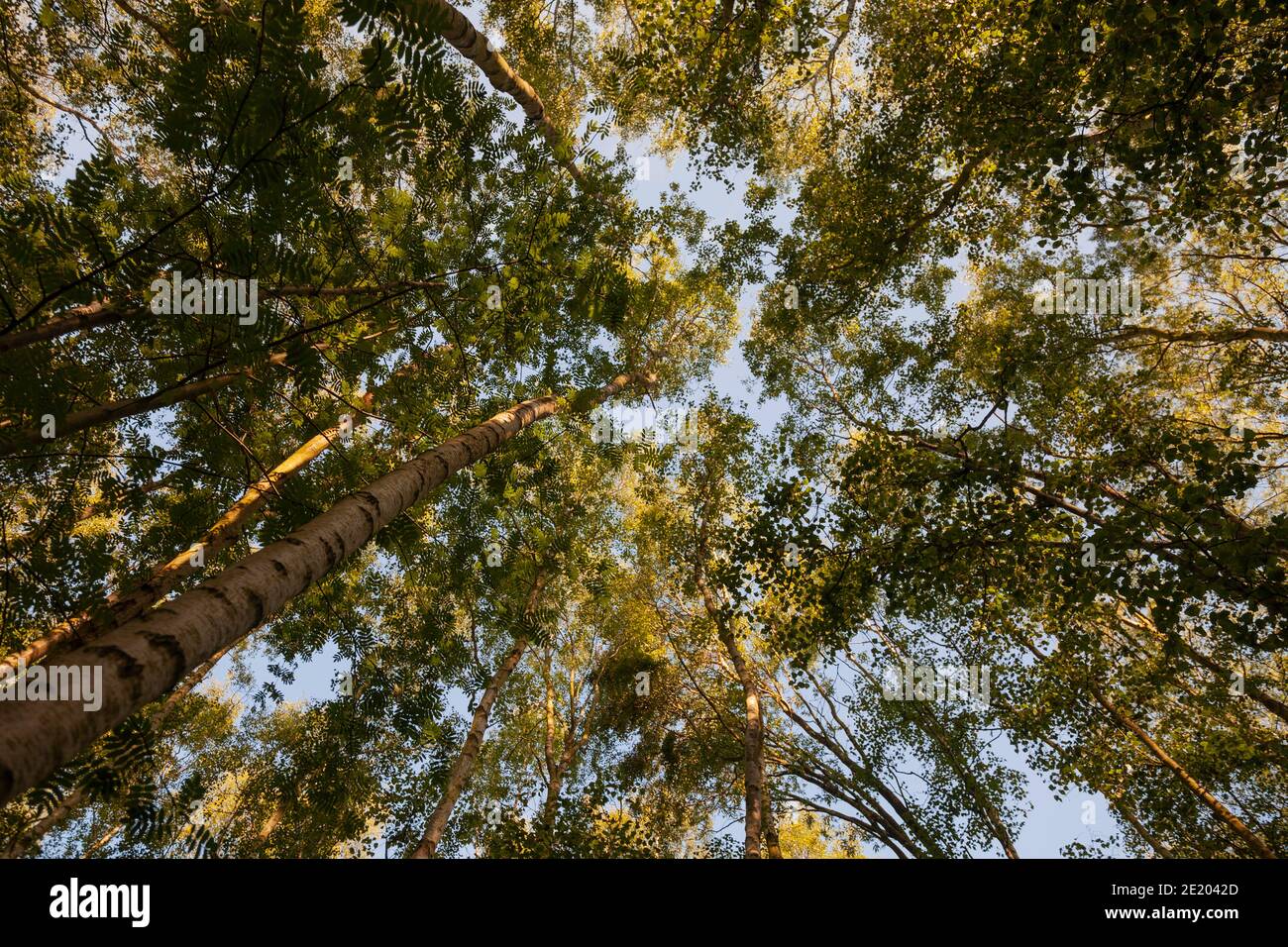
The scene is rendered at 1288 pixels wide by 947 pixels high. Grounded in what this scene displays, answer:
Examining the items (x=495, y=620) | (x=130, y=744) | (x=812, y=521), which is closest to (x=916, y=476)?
(x=812, y=521)

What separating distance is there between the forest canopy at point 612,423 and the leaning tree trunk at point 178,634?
0.06 ft

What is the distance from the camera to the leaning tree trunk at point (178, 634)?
1.45 metres

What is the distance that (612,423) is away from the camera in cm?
1112

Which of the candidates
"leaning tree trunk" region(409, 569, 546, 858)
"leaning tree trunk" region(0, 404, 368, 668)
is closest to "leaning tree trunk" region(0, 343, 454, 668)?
"leaning tree trunk" region(0, 404, 368, 668)

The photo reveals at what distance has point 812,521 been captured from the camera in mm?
6160

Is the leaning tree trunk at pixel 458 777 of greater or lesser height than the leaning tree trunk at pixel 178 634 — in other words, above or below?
below

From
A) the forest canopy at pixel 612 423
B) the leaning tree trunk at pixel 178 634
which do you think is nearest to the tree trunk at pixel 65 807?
the forest canopy at pixel 612 423

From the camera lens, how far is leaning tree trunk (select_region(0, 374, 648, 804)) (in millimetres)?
1446

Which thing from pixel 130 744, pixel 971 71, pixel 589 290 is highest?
pixel 971 71

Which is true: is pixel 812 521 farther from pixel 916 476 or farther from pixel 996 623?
pixel 996 623

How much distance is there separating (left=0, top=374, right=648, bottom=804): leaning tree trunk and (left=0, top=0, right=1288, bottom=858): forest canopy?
0.06 feet

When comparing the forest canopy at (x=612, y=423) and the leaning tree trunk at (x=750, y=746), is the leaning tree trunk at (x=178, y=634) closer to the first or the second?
the forest canopy at (x=612, y=423)

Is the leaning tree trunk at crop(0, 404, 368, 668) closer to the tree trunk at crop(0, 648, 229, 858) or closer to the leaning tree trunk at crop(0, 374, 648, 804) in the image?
the leaning tree trunk at crop(0, 374, 648, 804)

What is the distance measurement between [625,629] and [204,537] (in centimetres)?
1036
